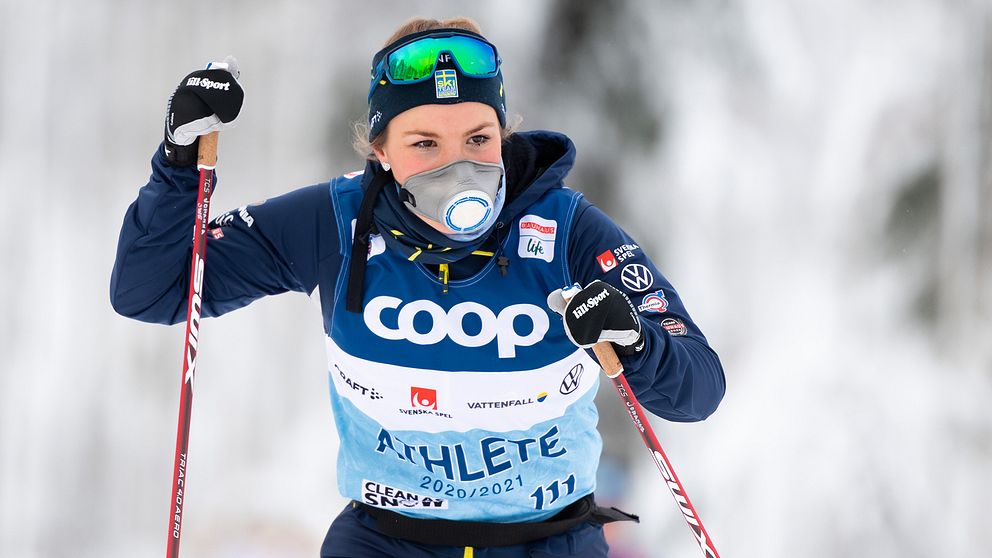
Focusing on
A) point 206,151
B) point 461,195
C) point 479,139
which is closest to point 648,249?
point 479,139

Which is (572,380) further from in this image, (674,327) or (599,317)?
(599,317)

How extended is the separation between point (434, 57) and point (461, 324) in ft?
1.79

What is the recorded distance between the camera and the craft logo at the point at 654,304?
2145 mm

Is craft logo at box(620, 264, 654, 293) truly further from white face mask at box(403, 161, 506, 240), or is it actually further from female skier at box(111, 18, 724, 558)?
white face mask at box(403, 161, 506, 240)

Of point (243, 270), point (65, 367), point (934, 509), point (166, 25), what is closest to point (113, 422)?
point (65, 367)

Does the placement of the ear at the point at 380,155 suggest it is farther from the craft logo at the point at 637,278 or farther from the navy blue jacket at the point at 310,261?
the craft logo at the point at 637,278

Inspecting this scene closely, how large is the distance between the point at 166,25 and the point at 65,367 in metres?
1.35

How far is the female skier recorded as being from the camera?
2141mm

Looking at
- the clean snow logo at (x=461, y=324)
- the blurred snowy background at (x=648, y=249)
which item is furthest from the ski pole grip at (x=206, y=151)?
the blurred snowy background at (x=648, y=249)

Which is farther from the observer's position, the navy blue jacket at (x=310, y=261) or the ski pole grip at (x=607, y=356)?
the navy blue jacket at (x=310, y=261)

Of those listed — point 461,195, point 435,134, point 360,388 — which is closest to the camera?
point 461,195

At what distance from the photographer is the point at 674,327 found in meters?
2.12

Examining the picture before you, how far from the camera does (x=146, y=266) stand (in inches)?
87.2

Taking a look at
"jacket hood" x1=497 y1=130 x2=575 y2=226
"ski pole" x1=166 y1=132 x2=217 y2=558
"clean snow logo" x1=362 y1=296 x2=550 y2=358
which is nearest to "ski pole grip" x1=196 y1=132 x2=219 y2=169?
"ski pole" x1=166 y1=132 x2=217 y2=558
